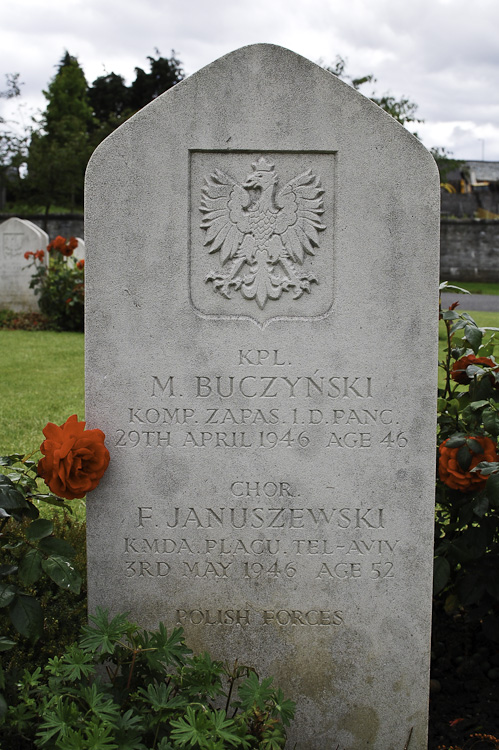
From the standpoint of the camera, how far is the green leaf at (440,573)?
2834 millimetres

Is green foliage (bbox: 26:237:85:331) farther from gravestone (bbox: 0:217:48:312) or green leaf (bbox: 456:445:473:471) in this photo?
green leaf (bbox: 456:445:473:471)

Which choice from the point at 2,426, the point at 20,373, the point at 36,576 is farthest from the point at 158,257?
Answer: the point at 20,373

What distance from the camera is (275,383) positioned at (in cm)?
254

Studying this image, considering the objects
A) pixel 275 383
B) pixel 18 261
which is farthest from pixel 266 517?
pixel 18 261

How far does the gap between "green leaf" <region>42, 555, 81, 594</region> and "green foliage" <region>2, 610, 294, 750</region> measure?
0.16 m

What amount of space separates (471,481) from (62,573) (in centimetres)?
148

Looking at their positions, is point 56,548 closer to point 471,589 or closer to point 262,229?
point 262,229

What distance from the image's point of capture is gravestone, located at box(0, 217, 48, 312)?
553 inches

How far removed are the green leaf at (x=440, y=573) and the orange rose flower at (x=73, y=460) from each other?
1.33m

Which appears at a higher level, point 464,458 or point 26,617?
point 464,458

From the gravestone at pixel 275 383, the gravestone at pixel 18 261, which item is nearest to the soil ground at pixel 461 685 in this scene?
the gravestone at pixel 275 383

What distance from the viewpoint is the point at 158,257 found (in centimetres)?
247

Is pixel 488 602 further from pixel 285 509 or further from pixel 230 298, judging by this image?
pixel 230 298

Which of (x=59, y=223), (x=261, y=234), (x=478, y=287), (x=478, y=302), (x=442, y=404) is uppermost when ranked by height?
(x=59, y=223)
